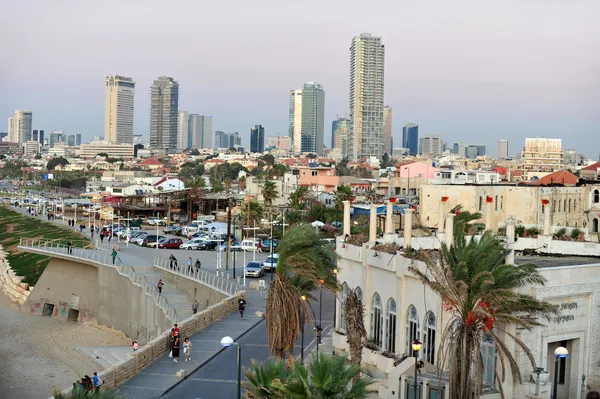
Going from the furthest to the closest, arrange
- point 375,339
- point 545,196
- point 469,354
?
point 545,196
point 375,339
point 469,354

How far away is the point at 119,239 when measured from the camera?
57.7 metres

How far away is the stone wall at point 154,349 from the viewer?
20.6 meters

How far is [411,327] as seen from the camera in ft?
62.8

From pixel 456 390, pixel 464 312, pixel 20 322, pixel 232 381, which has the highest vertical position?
pixel 464 312

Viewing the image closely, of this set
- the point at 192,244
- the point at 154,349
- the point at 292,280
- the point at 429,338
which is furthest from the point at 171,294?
the point at 429,338

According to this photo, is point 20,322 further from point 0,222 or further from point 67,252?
point 0,222

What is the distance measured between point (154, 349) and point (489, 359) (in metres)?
10.2

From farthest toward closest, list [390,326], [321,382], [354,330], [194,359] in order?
[194,359], [390,326], [354,330], [321,382]

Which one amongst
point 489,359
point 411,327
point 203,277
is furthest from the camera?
point 203,277

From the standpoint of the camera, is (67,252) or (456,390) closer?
(456,390)

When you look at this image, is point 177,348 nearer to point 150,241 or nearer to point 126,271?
point 126,271

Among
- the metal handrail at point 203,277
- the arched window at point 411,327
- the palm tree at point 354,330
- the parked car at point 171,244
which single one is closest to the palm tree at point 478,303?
the palm tree at point 354,330

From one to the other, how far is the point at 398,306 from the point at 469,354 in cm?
419

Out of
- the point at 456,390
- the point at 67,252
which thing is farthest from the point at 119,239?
the point at 456,390
